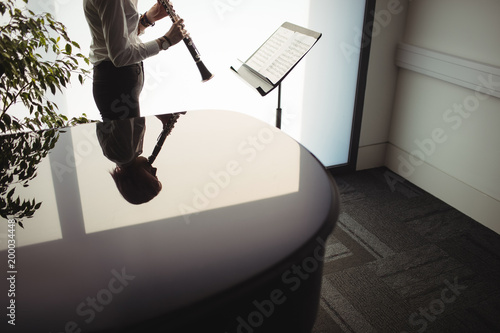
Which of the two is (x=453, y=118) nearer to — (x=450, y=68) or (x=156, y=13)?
(x=450, y=68)

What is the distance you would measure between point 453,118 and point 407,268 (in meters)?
0.94

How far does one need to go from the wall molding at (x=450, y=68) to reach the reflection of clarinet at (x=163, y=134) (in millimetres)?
1576

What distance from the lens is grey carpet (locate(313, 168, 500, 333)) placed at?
194cm

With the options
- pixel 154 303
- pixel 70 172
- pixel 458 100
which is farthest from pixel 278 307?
pixel 458 100

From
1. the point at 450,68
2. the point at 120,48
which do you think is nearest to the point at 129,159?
the point at 120,48

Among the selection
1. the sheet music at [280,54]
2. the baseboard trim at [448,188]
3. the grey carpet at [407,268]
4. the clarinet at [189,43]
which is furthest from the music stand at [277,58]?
the baseboard trim at [448,188]

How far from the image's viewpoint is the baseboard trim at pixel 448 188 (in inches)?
99.9

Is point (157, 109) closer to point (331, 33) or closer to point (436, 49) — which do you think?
point (331, 33)

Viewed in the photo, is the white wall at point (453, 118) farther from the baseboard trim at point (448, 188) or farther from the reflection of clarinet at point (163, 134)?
the reflection of clarinet at point (163, 134)

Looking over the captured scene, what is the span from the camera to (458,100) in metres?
2.61

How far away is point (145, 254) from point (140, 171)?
0.42m

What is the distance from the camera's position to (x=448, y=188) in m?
2.76

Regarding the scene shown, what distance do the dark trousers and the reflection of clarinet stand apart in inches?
12.5

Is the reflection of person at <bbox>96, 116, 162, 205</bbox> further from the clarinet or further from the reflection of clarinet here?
the clarinet
